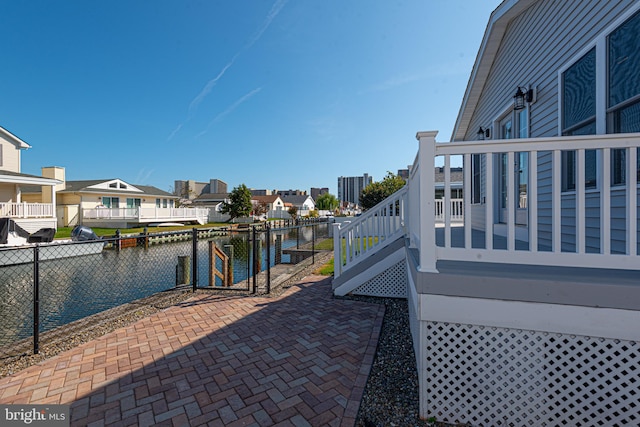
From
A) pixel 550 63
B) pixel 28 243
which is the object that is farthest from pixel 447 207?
pixel 28 243

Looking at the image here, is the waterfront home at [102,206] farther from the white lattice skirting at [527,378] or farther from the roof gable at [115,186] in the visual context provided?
the white lattice skirting at [527,378]

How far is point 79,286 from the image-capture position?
7.78 m

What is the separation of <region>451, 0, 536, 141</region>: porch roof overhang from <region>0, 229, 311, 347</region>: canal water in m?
6.09

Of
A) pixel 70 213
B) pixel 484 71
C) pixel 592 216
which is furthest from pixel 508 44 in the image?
pixel 70 213

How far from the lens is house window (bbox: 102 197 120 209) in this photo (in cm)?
2333

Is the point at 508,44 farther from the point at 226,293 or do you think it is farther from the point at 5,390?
the point at 5,390

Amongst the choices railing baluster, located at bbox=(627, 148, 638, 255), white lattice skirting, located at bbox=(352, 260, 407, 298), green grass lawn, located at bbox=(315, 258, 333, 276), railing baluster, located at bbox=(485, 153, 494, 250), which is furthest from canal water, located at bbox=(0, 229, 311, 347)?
railing baluster, located at bbox=(627, 148, 638, 255)

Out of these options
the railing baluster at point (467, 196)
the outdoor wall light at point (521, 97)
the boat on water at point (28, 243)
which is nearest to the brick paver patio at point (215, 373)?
the railing baluster at point (467, 196)

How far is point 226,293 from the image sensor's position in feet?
17.5

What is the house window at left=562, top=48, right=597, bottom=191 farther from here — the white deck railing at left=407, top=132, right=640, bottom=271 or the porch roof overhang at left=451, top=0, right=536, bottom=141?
the porch roof overhang at left=451, top=0, right=536, bottom=141

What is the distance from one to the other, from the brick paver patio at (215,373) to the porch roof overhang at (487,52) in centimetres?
556

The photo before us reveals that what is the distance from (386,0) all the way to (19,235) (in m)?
15.2

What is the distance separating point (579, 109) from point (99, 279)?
1203 cm

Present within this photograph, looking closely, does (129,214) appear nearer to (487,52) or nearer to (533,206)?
(487,52)
